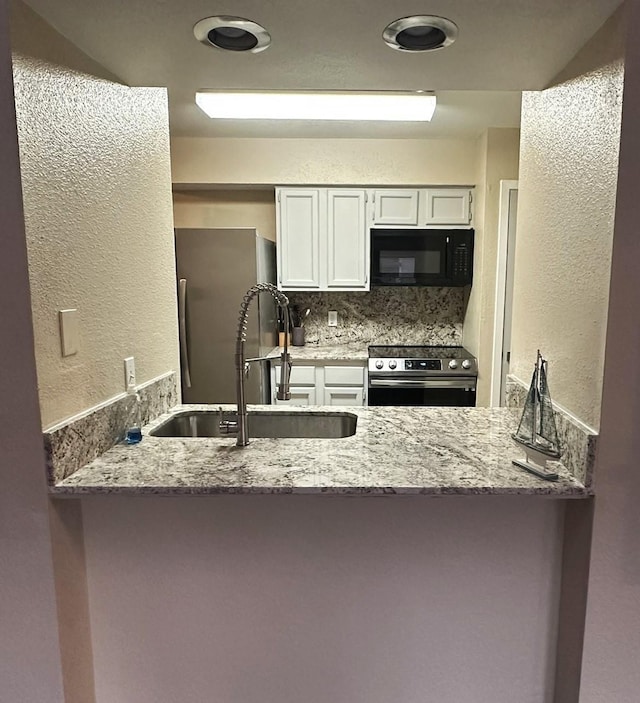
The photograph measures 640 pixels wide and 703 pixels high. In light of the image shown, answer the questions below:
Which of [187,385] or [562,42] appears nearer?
[562,42]

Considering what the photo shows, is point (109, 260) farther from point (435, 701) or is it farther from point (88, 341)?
point (435, 701)

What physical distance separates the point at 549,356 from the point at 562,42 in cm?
83

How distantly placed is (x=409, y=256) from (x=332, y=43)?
2.28m

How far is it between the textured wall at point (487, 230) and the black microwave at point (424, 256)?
0.10 metres

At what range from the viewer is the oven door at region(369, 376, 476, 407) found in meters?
3.20

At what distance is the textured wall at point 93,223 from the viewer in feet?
3.51

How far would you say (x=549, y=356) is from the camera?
1.35 m

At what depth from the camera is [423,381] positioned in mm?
3193

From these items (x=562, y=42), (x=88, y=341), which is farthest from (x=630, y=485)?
(x=88, y=341)

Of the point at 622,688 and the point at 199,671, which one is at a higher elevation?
the point at 622,688

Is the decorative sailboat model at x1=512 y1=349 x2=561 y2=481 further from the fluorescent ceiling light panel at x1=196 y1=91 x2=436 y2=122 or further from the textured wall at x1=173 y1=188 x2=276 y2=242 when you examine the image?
the textured wall at x1=173 y1=188 x2=276 y2=242

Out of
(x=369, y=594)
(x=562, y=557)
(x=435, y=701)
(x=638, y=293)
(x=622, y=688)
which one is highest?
(x=638, y=293)

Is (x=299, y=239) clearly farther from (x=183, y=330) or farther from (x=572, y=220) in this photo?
(x=572, y=220)

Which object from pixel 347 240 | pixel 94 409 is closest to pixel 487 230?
pixel 347 240
